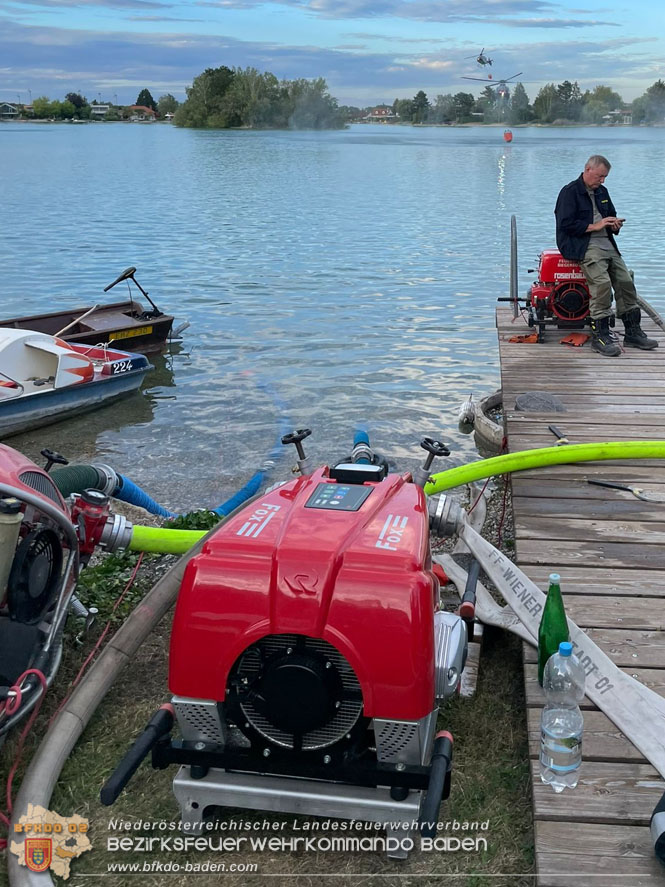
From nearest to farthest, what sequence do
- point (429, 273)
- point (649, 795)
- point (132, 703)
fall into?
point (649, 795), point (132, 703), point (429, 273)

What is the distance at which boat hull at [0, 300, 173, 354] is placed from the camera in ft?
43.3

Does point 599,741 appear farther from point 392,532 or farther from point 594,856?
point 392,532

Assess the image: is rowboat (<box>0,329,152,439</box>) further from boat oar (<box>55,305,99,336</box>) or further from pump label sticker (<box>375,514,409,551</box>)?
pump label sticker (<box>375,514,409,551</box>)

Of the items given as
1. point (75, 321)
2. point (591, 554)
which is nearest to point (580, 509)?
point (591, 554)

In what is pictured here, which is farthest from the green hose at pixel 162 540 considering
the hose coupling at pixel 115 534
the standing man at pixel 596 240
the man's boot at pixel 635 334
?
the man's boot at pixel 635 334

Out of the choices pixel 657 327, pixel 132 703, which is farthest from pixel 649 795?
pixel 657 327

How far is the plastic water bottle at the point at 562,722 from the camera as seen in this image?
310cm

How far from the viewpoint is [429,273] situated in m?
21.9

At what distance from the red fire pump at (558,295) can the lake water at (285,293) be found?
5.55 ft

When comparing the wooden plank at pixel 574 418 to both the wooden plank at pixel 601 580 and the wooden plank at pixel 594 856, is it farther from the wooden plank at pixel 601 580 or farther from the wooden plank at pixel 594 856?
the wooden plank at pixel 594 856

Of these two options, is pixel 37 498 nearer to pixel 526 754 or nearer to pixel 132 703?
pixel 132 703

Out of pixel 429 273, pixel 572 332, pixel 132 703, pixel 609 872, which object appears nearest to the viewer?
pixel 609 872

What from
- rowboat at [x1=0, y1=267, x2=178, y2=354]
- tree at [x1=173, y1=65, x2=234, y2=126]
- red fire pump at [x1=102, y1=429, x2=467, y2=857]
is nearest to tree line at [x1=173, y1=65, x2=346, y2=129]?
tree at [x1=173, y1=65, x2=234, y2=126]

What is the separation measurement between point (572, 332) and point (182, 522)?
17.1 ft
